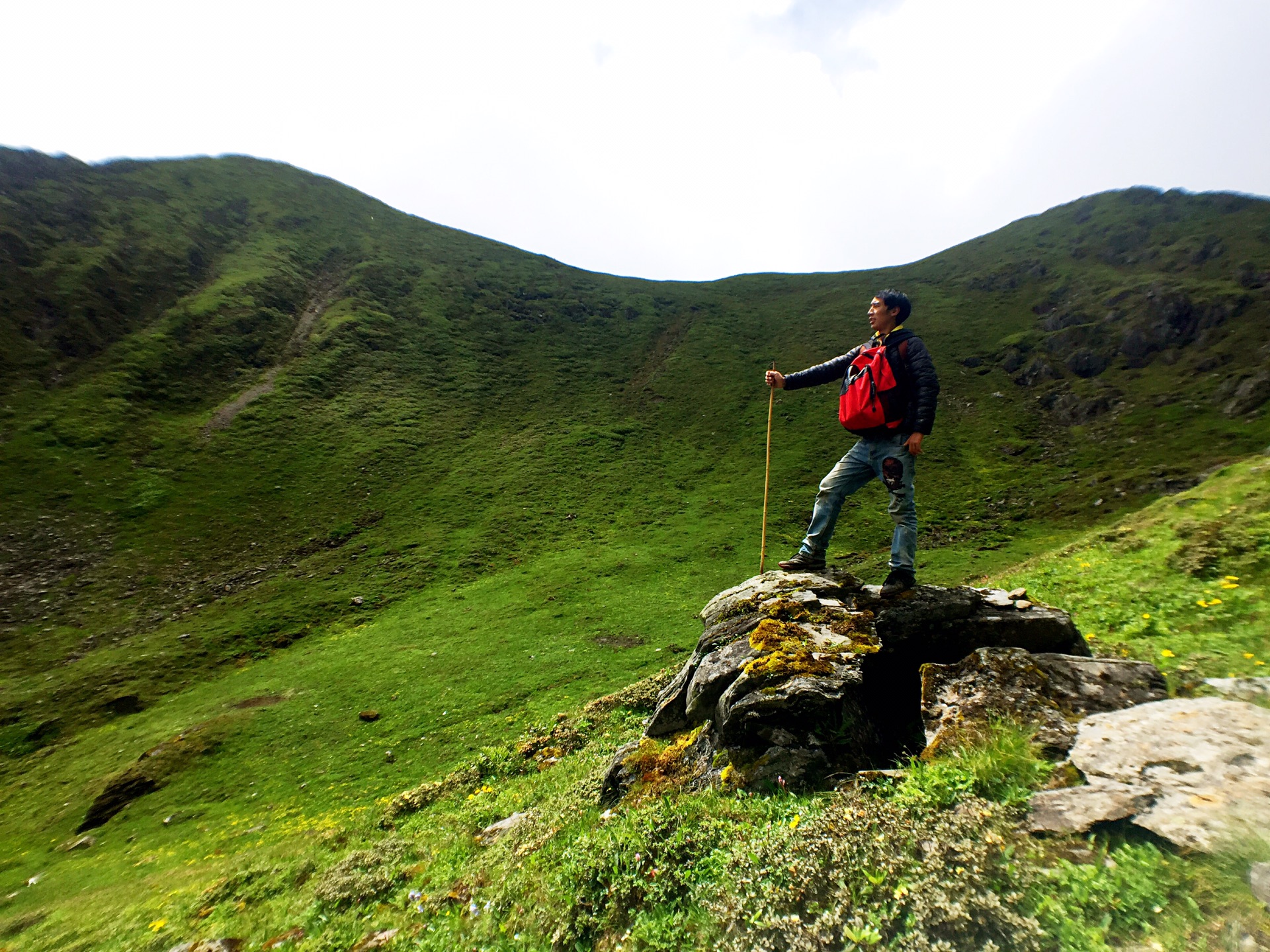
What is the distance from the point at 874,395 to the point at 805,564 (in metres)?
3.61

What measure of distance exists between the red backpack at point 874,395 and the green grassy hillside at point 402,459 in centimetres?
1509

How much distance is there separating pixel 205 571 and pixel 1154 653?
4566 centimetres

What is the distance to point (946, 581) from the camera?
29.0 metres

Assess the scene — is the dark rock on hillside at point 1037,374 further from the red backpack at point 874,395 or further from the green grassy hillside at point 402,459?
the red backpack at point 874,395

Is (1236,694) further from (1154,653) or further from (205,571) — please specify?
(205,571)

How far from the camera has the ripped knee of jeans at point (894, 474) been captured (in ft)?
29.8

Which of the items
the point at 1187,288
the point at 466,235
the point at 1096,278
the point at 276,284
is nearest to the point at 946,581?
the point at 1187,288

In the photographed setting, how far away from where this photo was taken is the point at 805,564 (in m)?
10.8

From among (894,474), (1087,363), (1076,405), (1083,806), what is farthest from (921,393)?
(1087,363)

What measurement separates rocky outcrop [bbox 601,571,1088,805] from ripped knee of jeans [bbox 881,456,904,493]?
68.9 inches

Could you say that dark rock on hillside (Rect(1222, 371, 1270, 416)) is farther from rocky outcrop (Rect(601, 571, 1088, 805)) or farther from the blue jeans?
rocky outcrop (Rect(601, 571, 1088, 805))

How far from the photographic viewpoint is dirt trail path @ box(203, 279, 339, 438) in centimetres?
5200

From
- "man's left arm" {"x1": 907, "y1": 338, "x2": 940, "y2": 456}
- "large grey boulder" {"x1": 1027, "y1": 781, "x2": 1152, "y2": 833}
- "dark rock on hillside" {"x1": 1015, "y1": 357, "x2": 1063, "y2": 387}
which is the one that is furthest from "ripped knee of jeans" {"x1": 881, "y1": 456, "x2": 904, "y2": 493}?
"dark rock on hillside" {"x1": 1015, "y1": 357, "x2": 1063, "y2": 387}

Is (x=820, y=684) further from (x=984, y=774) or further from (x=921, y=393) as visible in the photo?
(x=921, y=393)
